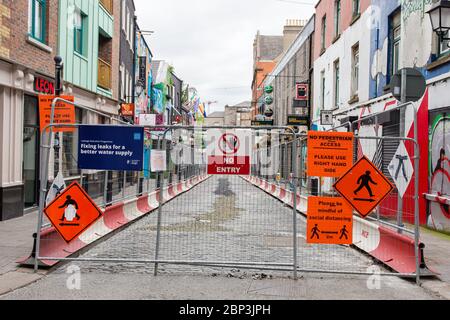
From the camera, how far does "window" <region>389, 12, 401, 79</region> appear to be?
1444 centimetres

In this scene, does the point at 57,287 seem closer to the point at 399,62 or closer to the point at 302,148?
the point at 302,148

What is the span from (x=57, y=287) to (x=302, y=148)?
6169 mm

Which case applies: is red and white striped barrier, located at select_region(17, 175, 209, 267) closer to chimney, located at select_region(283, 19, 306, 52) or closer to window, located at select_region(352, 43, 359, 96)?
window, located at select_region(352, 43, 359, 96)

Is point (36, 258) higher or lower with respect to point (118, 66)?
lower

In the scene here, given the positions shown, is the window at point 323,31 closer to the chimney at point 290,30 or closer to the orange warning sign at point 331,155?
the orange warning sign at point 331,155

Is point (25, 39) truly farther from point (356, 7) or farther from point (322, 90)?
point (322, 90)

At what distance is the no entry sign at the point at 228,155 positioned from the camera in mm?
6566

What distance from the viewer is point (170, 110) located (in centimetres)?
5306

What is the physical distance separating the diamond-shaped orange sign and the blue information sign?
2791 millimetres

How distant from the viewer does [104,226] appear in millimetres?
9578

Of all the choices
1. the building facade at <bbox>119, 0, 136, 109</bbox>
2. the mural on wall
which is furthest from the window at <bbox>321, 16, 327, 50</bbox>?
the mural on wall

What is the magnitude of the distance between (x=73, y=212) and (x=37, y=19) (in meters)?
A: 8.56

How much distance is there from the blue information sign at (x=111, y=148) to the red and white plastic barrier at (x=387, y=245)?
5.67 feet

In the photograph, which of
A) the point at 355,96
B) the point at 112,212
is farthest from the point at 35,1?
the point at 355,96
